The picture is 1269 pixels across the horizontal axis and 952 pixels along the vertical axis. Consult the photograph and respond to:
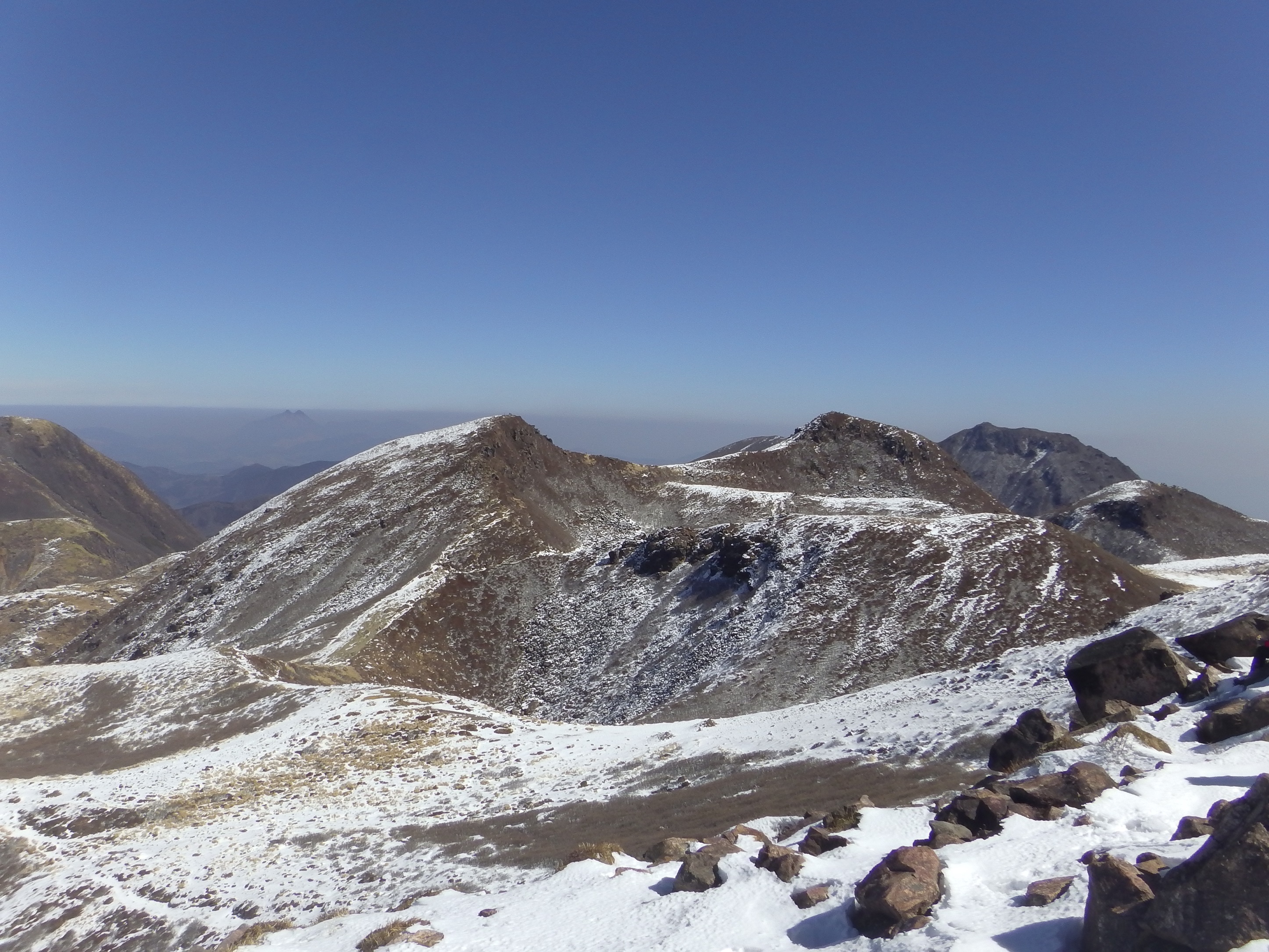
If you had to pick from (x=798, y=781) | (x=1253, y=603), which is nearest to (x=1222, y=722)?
(x=798, y=781)

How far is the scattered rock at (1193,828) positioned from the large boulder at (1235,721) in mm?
4944

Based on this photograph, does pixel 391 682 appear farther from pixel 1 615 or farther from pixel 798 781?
pixel 1 615

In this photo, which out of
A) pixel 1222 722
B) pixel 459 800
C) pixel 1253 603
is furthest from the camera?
pixel 1253 603

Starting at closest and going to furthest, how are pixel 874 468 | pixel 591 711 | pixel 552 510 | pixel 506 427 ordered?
pixel 591 711
pixel 552 510
pixel 506 427
pixel 874 468

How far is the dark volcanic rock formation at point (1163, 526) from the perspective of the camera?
107 metres

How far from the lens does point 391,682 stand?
156 ft

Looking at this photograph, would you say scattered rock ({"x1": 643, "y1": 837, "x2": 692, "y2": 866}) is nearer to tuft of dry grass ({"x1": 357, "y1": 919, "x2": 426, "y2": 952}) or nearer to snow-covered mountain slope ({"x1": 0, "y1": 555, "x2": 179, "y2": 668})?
tuft of dry grass ({"x1": 357, "y1": 919, "x2": 426, "y2": 952})

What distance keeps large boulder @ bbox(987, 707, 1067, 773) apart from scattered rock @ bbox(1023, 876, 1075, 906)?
6.30 metres

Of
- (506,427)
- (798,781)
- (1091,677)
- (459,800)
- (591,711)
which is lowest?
(591,711)

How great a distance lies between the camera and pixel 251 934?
14.0 meters

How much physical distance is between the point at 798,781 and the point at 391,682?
114 ft

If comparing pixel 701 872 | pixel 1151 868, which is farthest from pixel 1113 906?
pixel 701 872

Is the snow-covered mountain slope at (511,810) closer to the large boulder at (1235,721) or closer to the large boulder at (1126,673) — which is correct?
the large boulder at (1235,721)

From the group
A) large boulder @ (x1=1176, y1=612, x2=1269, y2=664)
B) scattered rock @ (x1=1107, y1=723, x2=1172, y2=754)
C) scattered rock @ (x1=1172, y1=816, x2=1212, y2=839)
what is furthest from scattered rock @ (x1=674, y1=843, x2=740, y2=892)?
large boulder @ (x1=1176, y1=612, x2=1269, y2=664)
